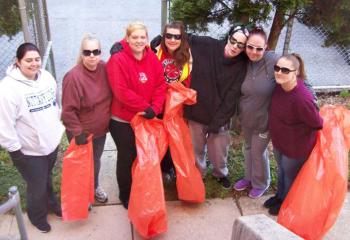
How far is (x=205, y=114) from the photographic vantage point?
3.39 meters

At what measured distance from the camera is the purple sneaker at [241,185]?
3.90 meters

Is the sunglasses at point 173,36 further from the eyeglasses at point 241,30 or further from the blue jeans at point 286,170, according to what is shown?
the blue jeans at point 286,170

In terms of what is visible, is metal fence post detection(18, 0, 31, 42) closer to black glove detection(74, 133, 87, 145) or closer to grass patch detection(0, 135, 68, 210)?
grass patch detection(0, 135, 68, 210)

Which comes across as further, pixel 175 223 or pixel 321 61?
pixel 321 61

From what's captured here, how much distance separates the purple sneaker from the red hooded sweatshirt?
1.26 m

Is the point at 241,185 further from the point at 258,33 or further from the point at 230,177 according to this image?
the point at 258,33

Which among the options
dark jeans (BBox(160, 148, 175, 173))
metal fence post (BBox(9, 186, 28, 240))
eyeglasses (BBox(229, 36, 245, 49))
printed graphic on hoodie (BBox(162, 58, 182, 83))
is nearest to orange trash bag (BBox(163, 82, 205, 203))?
printed graphic on hoodie (BBox(162, 58, 182, 83))

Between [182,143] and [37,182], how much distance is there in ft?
3.96

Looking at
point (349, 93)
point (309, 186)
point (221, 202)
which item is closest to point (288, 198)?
point (309, 186)

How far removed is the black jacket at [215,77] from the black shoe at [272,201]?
0.94 m

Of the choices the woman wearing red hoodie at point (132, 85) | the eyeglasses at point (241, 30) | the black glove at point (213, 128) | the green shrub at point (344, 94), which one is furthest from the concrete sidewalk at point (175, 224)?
the green shrub at point (344, 94)

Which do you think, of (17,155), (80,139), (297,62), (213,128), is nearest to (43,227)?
(17,155)

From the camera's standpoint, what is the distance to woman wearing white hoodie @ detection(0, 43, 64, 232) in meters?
2.70

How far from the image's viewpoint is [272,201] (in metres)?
3.69
